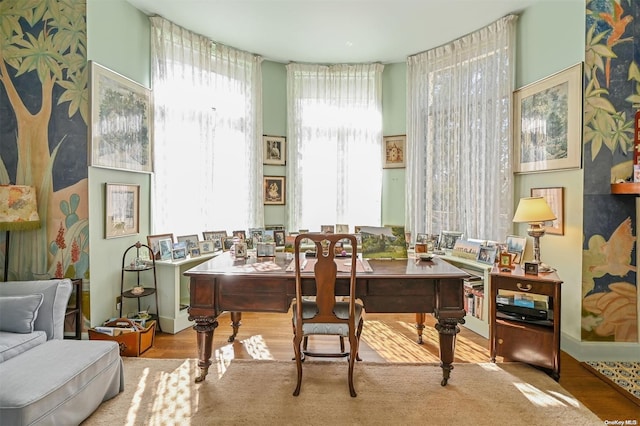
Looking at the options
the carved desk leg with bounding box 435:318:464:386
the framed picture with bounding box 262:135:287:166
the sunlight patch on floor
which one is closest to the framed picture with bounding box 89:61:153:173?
the framed picture with bounding box 262:135:287:166

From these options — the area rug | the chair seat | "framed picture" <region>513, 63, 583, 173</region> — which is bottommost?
the area rug

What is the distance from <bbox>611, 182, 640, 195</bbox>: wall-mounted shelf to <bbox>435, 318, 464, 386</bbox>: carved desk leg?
1.84 meters

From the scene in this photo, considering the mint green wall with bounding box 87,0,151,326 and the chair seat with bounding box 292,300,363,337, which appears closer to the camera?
the chair seat with bounding box 292,300,363,337

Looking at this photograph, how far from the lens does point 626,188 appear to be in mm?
2619

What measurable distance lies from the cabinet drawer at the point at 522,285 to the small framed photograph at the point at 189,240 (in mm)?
3186

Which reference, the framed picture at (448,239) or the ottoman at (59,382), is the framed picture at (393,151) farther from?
the ottoman at (59,382)

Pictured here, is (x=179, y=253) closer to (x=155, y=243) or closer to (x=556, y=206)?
(x=155, y=243)

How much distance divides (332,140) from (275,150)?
87cm

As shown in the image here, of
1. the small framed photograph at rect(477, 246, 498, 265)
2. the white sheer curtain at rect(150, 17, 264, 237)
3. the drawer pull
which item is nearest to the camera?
the drawer pull

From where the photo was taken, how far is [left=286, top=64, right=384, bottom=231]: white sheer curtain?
4680 mm

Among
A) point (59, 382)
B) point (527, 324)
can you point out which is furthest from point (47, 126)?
point (527, 324)

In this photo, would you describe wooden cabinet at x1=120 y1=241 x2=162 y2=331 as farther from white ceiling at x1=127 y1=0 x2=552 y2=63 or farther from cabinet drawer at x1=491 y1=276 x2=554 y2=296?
cabinet drawer at x1=491 y1=276 x2=554 y2=296

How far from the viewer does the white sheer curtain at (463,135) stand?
3.59 meters

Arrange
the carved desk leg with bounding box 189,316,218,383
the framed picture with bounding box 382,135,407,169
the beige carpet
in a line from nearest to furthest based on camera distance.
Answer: the beige carpet
the carved desk leg with bounding box 189,316,218,383
the framed picture with bounding box 382,135,407,169
